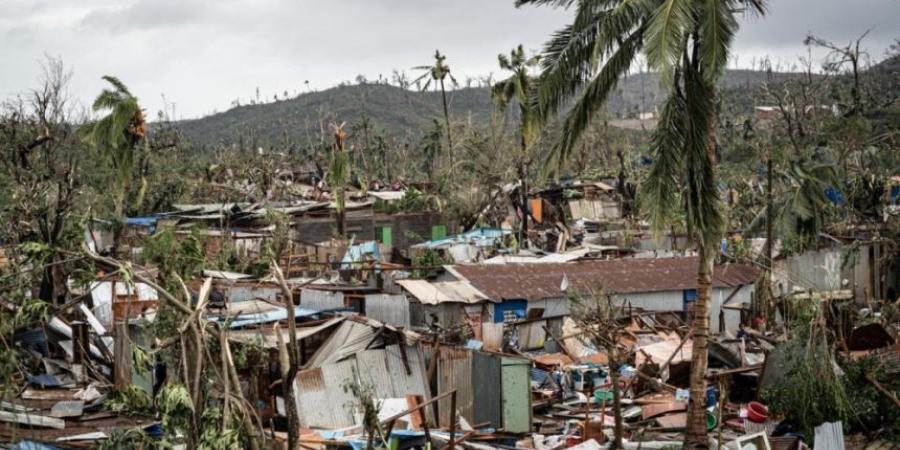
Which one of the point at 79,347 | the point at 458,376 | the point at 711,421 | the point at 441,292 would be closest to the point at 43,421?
the point at 79,347

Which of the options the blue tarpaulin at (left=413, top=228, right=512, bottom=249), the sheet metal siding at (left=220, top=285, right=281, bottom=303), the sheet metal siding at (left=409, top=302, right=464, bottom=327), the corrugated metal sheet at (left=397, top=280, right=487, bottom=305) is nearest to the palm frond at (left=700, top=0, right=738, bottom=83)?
the corrugated metal sheet at (left=397, top=280, right=487, bottom=305)

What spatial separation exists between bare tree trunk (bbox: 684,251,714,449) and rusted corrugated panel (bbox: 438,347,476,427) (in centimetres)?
382

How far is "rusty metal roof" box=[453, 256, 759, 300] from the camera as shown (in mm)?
21234

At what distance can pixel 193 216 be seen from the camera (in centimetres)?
3253

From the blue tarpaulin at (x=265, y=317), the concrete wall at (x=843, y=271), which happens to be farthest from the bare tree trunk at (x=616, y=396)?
the concrete wall at (x=843, y=271)

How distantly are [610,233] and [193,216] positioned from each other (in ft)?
47.0

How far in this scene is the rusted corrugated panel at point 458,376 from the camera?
48.3 feet

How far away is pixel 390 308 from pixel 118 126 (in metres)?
9.92

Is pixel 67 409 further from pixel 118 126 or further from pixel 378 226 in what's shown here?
pixel 378 226

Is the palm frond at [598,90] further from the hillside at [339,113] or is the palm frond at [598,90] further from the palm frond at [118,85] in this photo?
the hillside at [339,113]

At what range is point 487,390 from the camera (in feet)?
48.0

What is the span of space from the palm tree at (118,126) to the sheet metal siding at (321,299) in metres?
8.02

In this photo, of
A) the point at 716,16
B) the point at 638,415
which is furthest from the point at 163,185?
the point at 716,16

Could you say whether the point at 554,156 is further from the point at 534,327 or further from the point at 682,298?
the point at 682,298
